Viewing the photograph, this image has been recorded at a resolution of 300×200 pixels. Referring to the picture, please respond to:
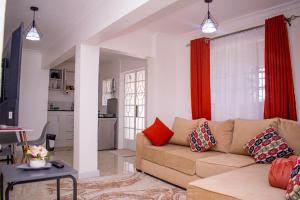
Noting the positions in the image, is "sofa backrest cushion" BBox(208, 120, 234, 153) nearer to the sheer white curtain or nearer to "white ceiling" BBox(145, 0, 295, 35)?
the sheer white curtain

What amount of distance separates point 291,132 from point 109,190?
219 centimetres

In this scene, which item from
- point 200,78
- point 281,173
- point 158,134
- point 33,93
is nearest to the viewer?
point 281,173

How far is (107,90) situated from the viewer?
6.95 m

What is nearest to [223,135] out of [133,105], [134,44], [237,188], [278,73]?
[278,73]

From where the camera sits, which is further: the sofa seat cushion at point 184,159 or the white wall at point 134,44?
the white wall at point 134,44

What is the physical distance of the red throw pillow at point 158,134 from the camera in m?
3.76

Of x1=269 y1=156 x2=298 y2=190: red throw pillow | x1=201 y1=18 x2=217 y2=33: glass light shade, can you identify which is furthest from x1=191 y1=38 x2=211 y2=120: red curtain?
x1=269 y1=156 x2=298 y2=190: red throw pillow

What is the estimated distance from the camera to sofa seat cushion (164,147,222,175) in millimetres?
2883

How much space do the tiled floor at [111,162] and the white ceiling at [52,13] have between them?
2.39m

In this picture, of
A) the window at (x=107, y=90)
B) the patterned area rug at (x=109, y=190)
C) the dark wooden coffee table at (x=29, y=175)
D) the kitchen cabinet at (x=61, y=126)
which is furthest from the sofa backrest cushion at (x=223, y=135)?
the kitchen cabinet at (x=61, y=126)

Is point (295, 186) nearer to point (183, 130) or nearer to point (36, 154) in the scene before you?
point (36, 154)

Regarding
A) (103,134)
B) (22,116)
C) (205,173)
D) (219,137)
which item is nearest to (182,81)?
(219,137)

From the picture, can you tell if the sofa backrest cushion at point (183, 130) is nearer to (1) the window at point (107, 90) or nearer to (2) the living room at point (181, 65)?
(2) the living room at point (181, 65)

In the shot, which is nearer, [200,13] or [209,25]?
[209,25]
